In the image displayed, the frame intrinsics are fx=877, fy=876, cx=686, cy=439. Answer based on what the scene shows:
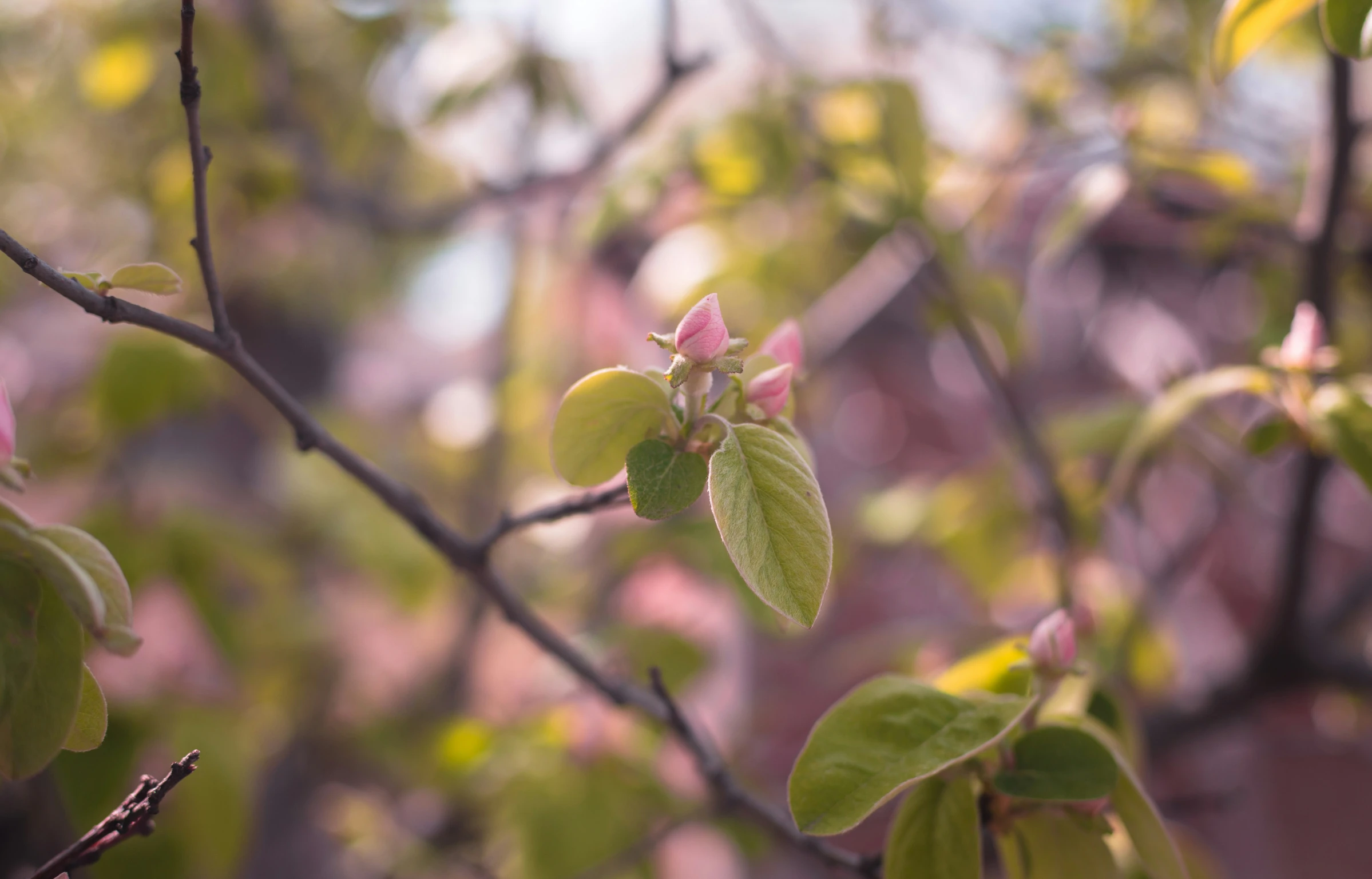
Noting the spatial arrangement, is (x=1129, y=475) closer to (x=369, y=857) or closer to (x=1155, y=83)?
(x=1155, y=83)

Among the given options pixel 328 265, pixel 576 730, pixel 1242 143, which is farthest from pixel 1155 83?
pixel 328 265

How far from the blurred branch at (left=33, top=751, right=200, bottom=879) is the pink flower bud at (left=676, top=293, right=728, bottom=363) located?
8.6 inches

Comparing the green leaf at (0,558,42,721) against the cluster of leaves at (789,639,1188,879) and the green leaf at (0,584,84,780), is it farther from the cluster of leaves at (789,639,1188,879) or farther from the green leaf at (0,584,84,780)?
the cluster of leaves at (789,639,1188,879)

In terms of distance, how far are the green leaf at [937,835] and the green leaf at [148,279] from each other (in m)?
0.37

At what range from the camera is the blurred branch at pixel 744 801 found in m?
0.41

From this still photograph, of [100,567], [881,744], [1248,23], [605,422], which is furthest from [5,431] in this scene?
[1248,23]

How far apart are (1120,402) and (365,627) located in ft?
7.21

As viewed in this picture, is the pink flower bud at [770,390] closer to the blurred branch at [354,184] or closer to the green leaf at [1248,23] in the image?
the green leaf at [1248,23]

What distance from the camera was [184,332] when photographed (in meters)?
0.33

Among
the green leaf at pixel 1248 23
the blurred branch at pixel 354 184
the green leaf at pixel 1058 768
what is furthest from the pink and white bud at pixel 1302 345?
the blurred branch at pixel 354 184

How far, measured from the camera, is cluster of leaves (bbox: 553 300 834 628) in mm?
281

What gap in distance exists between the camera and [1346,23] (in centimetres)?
36

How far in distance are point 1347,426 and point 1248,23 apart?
20 cm

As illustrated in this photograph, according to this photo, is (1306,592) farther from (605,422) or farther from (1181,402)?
(605,422)
